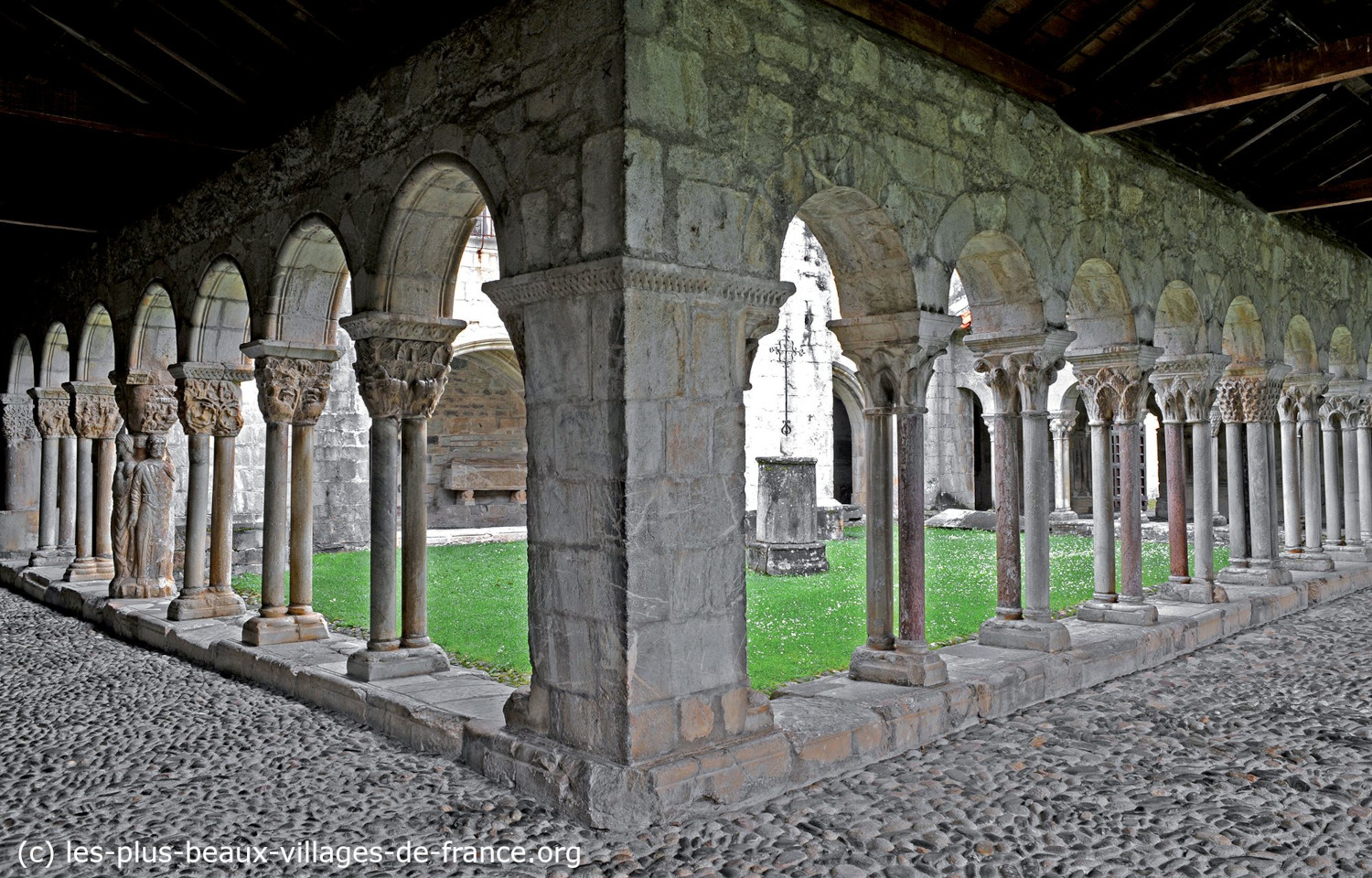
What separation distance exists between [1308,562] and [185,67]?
9.55 meters

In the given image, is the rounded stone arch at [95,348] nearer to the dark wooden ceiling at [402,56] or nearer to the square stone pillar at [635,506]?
the dark wooden ceiling at [402,56]

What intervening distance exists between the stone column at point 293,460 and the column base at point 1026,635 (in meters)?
3.86

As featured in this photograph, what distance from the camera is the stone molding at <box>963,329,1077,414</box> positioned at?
5566 mm

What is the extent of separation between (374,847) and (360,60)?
362 cm

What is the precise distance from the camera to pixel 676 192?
12.1 feet

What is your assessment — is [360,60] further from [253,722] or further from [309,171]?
[253,722]

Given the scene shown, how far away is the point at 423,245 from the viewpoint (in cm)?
500

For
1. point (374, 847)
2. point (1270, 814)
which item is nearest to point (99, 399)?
point (374, 847)

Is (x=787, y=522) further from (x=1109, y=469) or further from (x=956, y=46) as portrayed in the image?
(x=956, y=46)

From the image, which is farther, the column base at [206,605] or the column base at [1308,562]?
the column base at [1308,562]

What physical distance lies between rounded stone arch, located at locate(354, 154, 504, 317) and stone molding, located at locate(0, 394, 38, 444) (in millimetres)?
7782

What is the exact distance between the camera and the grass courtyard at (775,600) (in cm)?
600

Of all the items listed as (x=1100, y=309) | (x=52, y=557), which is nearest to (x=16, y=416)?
(x=52, y=557)

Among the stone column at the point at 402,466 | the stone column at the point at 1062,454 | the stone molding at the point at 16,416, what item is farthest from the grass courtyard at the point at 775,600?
the stone column at the point at 1062,454
